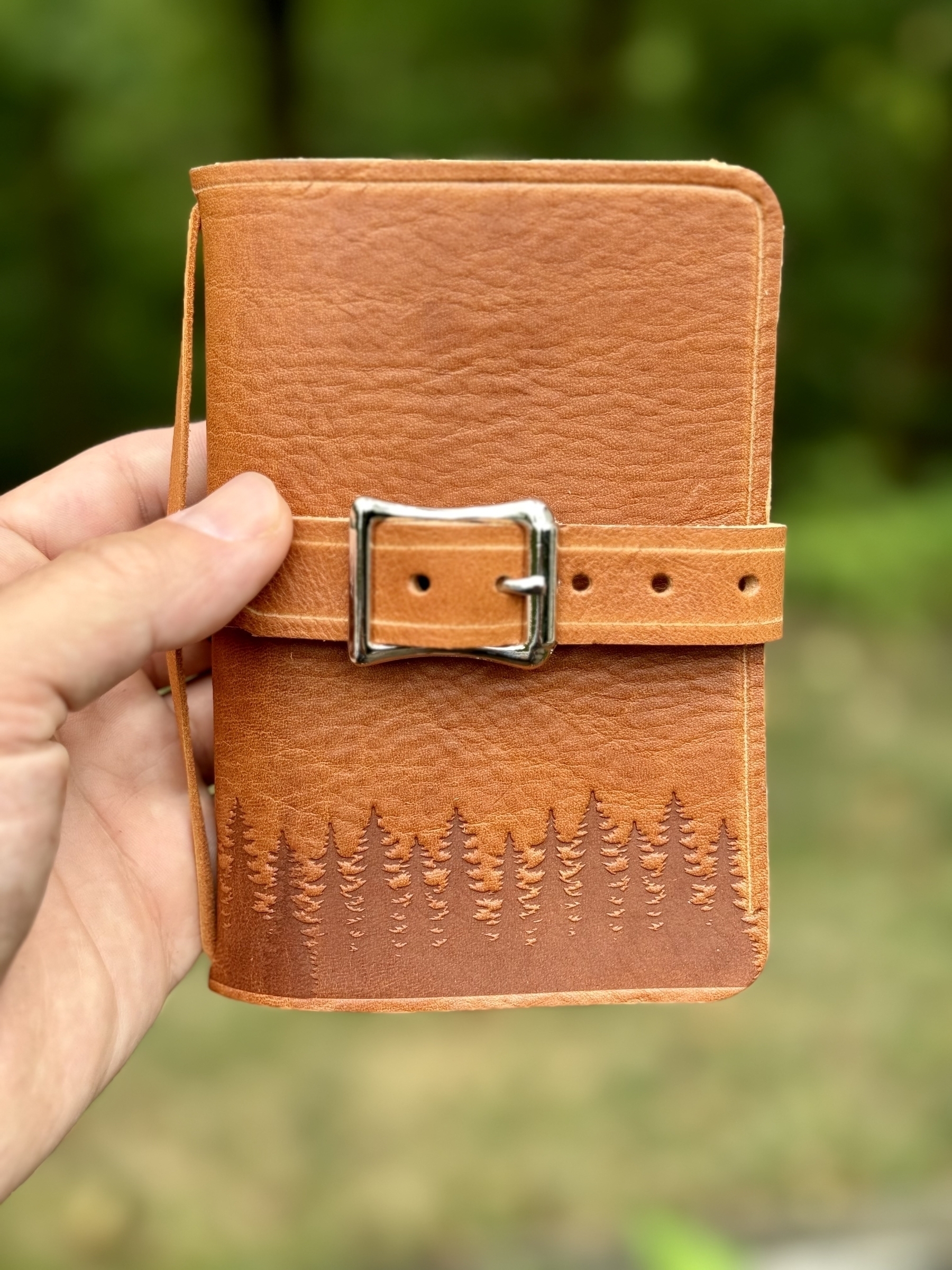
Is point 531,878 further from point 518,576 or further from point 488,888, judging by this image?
point 518,576

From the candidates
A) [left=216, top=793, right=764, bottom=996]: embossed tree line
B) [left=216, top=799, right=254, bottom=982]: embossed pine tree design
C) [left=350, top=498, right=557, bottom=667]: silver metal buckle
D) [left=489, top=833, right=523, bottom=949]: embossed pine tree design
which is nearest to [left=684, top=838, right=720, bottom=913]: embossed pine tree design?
[left=216, top=793, right=764, bottom=996]: embossed tree line

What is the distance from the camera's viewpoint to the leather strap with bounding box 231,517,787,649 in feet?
5.21

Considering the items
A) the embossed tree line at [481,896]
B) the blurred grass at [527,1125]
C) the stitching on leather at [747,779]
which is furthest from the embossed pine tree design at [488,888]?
the blurred grass at [527,1125]

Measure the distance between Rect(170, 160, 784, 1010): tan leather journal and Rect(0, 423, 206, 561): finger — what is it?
39 cm

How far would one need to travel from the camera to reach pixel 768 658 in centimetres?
593

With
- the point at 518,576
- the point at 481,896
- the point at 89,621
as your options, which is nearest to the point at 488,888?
the point at 481,896

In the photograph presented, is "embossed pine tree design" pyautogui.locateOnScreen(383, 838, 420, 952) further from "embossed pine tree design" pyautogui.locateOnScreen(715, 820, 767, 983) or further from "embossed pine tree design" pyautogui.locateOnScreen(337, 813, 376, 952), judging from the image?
"embossed pine tree design" pyautogui.locateOnScreen(715, 820, 767, 983)

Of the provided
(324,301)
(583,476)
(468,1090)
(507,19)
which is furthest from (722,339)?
(507,19)

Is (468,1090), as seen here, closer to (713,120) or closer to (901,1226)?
(901,1226)

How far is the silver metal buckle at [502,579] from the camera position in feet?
5.20

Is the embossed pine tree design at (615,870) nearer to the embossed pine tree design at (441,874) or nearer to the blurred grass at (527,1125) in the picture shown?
the embossed pine tree design at (441,874)

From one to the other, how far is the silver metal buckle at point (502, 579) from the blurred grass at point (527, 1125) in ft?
7.93

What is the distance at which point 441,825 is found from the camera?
170 centimetres

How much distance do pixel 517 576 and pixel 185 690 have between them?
1.94 feet
